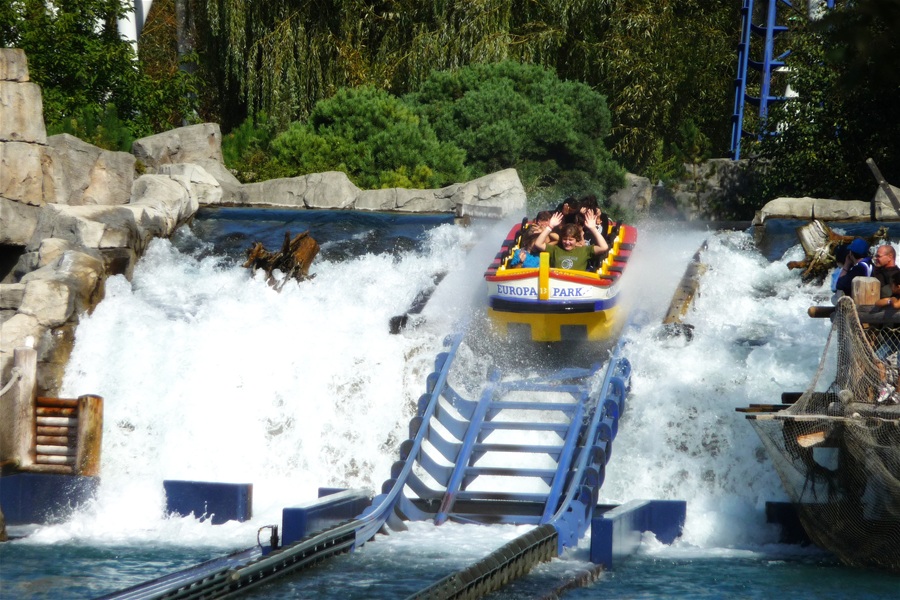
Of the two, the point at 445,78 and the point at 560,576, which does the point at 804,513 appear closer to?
the point at 560,576

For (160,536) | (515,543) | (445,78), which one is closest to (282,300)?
(160,536)

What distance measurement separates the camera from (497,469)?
35.2ft

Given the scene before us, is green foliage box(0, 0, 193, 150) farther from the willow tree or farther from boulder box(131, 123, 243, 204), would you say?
the willow tree

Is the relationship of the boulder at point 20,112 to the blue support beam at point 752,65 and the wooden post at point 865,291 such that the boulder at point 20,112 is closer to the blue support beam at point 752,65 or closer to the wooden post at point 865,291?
the wooden post at point 865,291

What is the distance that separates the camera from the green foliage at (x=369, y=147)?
69.6 ft

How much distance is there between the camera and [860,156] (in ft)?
65.5

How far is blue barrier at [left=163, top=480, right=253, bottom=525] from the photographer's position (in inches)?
417

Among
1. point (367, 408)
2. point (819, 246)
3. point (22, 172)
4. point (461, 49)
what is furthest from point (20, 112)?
point (819, 246)

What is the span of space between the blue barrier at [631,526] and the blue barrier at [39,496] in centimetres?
446

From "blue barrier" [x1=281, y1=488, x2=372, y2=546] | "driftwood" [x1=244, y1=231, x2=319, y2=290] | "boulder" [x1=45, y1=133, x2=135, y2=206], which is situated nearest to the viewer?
"blue barrier" [x1=281, y1=488, x2=372, y2=546]

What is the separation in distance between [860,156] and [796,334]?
7.92 m

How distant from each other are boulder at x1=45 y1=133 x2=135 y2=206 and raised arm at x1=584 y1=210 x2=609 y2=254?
24.8ft

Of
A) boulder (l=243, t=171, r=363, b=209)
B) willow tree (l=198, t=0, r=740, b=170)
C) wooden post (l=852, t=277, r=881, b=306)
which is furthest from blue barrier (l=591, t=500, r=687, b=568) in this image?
willow tree (l=198, t=0, r=740, b=170)

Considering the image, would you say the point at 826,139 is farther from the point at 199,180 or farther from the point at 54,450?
the point at 54,450
